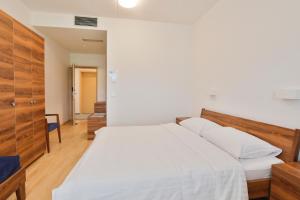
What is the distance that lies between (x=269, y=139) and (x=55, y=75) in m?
5.00

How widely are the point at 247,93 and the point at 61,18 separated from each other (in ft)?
11.4

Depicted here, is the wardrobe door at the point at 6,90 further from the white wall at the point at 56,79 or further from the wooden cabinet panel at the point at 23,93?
the white wall at the point at 56,79

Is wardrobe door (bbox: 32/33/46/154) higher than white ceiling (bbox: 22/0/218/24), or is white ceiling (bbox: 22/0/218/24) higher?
white ceiling (bbox: 22/0/218/24)

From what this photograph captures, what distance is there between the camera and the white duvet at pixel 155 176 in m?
1.18

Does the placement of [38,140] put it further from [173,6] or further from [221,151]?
[173,6]

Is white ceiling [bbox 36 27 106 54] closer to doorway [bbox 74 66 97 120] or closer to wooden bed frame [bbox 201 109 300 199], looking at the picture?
doorway [bbox 74 66 97 120]

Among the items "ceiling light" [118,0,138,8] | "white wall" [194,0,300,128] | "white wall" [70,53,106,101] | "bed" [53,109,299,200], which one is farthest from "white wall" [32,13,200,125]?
"white wall" [70,53,106,101]

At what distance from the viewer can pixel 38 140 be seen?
282cm

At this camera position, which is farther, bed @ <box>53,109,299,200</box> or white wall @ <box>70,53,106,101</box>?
white wall @ <box>70,53,106,101</box>

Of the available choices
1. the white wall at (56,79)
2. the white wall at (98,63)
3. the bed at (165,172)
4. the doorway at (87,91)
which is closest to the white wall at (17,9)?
the white wall at (56,79)

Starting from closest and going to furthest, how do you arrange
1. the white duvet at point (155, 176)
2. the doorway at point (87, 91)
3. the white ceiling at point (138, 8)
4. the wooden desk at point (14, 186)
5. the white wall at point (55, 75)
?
the white duvet at point (155, 176)
the wooden desk at point (14, 186)
the white ceiling at point (138, 8)
the white wall at point (55, 75)
the doorway at point (87, 91)

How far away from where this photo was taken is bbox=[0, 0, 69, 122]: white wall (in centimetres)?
416

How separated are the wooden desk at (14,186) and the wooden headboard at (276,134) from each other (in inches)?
95.3

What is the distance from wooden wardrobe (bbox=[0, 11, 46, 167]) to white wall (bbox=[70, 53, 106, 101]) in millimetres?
3259
